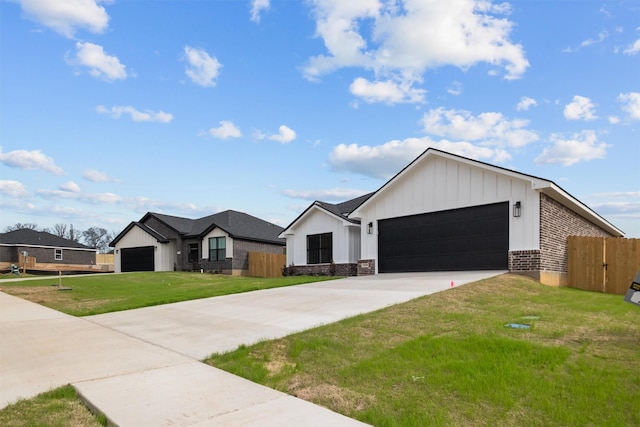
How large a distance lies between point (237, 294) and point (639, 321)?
10.1m

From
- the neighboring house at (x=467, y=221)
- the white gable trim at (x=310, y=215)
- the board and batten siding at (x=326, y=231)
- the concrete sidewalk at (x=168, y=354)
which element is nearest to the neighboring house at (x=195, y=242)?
the white gable trim at (x=310, y=215)

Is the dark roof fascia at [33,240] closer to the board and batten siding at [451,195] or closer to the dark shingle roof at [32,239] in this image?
the dark shingle roof at [32,239]

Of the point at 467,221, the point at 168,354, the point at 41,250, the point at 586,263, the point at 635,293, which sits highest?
the point at 467,221

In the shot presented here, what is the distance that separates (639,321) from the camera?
823 cm

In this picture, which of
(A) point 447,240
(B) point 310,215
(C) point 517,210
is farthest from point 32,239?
(C) point 517,210

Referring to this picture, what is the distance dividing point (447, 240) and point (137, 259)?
89.8 feet

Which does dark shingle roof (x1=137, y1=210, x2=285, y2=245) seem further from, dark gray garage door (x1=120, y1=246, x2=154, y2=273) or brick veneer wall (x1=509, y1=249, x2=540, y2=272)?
brick veneer wall (x1=509, y1=249, x2=540, y2=272)

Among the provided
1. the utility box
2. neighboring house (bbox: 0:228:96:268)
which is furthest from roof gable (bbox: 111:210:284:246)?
Answer: the utility box

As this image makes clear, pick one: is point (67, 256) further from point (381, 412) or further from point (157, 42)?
point (381, 412)

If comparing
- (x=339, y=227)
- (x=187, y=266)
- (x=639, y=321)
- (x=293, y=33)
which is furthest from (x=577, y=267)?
(x=187, y=266)

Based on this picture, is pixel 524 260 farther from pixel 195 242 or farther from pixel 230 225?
pixel 195 242

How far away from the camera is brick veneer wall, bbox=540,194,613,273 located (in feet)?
52.9

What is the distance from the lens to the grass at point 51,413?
435 centimetres

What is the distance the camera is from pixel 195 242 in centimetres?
3447
